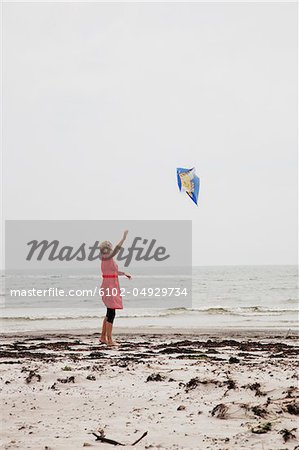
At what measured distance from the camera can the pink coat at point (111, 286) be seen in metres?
9.32

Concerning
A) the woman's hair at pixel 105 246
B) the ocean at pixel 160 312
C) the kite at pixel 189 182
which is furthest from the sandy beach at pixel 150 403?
the ocean at pixel 160 312

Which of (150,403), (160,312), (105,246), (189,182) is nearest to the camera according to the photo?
(150,403)

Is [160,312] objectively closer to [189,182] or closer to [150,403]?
[189,182]

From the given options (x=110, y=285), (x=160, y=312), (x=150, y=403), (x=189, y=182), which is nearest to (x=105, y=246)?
(x=110, y=285)

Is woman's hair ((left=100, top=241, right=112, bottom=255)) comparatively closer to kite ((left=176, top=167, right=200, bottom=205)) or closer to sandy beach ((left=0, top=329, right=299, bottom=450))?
sandy beach ((left=0, top=329, right=299, bottom=450))

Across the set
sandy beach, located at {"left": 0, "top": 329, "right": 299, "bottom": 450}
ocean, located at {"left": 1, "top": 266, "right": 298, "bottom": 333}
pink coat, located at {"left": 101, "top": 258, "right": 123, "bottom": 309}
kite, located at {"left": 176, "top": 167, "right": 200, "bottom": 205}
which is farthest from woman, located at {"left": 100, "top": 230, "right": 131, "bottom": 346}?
ocean, located at {"left": 1, "top": 266, "right": 298, "bottom": 333}

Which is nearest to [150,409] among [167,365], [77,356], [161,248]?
[167,365]

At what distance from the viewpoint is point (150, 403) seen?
473 cm

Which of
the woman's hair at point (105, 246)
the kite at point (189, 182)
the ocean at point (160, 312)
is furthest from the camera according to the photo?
the ocean at point (160, 312)

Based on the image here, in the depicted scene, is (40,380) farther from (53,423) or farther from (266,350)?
(266,350)

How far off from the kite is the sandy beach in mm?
4692

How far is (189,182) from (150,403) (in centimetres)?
711

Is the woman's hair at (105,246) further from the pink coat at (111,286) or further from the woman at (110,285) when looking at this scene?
the pink coat at (111,286)

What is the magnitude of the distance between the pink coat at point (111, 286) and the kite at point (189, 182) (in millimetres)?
2707
